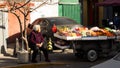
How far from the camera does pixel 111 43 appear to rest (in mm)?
16672

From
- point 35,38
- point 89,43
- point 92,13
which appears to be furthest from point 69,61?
point 92,13

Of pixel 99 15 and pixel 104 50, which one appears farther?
pixel 99 15

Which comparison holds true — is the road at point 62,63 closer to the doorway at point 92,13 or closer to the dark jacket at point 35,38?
the dark jacket at point 35,38

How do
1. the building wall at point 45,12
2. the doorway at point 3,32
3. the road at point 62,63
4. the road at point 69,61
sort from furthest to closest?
1. the building wall at point 45,12
2. the doorway at point 3,32
3. the road at point 69,61
4. the road at point 62,63

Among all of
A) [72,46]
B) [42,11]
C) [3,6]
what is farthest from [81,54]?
[42,11]

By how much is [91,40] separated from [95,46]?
0.37m

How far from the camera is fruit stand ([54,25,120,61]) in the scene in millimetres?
16047

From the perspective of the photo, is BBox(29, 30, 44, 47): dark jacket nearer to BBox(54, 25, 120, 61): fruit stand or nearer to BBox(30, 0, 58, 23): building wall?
BBox(54, 25, 120, 61): fruit stand

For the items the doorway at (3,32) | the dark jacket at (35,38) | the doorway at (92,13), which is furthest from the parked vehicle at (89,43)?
the doorway at (92,13)

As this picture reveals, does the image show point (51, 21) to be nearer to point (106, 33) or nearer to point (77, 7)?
point (106, 33)

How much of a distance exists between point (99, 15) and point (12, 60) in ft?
52.7

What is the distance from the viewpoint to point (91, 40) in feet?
53.8

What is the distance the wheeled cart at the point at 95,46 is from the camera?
53.4 feet

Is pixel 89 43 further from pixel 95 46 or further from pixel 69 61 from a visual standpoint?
pixel 69 61
